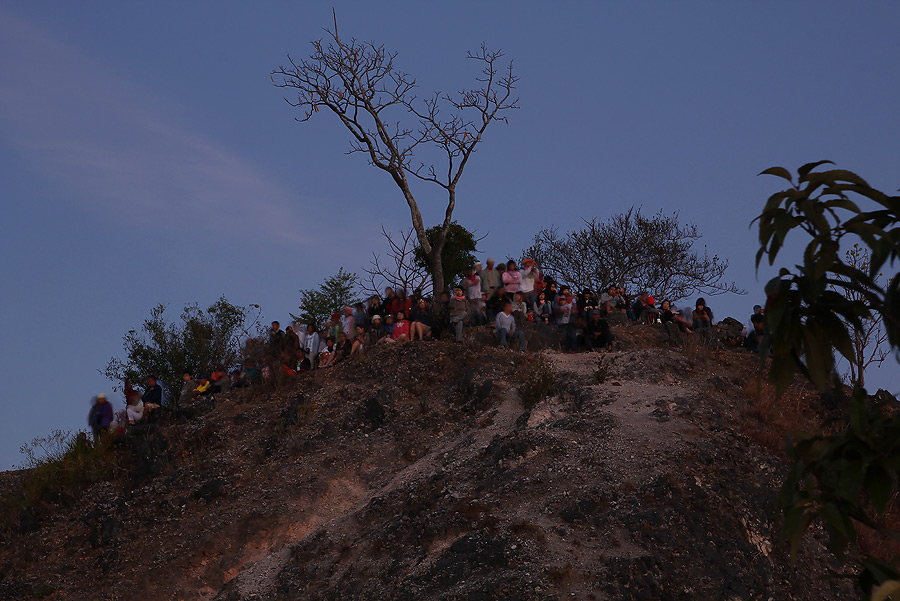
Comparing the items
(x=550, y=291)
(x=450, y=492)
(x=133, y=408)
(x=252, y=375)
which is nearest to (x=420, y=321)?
(x=550, y=291)

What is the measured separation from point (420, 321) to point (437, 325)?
0.63 m

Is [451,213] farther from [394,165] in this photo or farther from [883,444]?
[883,444]

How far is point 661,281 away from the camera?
38062 mm

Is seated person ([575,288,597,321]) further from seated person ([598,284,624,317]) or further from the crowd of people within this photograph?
seated person ([598,284,624,317])

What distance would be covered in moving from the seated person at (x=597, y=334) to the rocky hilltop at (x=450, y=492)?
1.28 feet

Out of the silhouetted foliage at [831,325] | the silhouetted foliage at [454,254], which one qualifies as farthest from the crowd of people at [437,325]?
the silhouetted foliage at [831,325]

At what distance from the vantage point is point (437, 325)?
72.2 feet

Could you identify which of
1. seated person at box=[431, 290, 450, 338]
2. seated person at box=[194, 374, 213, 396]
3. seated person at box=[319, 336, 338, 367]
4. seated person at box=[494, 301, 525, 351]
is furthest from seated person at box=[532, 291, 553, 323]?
seated person at box=[194, 374, 213, 396]

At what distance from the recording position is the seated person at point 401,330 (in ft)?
69.7

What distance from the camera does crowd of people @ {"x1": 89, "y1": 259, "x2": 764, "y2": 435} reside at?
20.7 meters

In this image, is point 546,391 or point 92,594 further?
point 546,391

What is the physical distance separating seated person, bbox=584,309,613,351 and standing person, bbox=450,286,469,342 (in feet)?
10.1

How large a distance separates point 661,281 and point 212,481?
25726 mm

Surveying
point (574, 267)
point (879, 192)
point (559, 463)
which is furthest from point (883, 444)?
point (574, 267)
